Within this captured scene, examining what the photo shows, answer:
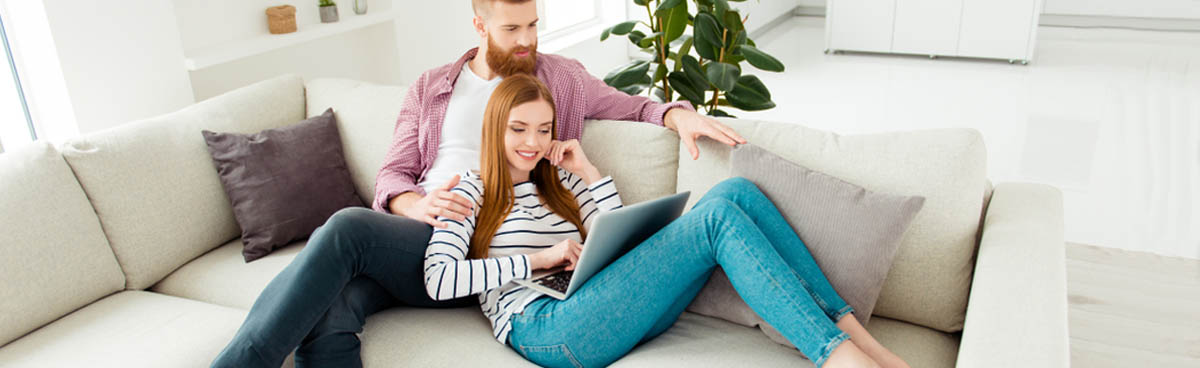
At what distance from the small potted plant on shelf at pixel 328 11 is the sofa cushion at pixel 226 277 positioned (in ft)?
4.34

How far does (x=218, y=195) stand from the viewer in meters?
2.15

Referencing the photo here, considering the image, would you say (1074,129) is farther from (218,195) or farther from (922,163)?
(218,195)

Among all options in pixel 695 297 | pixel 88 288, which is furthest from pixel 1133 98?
pixel 88 288

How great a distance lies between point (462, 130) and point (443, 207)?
37 centimetres

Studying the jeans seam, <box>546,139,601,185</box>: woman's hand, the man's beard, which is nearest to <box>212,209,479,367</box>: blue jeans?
<box>546,139,601,185</box>: woman's hand

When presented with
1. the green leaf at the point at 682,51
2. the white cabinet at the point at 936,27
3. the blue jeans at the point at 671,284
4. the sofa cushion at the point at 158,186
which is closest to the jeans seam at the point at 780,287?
the blue jeans at the point at 671,284

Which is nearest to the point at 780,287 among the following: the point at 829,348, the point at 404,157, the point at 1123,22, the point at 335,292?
the point at 829,348

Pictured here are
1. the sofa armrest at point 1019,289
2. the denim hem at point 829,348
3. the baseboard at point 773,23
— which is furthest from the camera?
the baseboard at point 773,23

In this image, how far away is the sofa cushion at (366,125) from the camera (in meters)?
2.25

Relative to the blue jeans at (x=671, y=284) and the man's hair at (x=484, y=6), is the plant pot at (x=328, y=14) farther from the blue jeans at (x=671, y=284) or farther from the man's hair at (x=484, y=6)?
the blue jeans at (x=671, y=284)

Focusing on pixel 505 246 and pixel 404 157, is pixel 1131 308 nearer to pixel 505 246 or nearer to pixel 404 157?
pixel 505 246

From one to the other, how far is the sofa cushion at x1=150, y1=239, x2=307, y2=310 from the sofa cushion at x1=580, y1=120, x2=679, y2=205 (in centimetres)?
85

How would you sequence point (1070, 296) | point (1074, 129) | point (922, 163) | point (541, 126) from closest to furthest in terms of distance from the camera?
point (922, 163)
point (541, 126)
point (1070, 296)
point (1074, 129)

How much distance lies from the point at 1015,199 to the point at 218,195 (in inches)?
77.4
